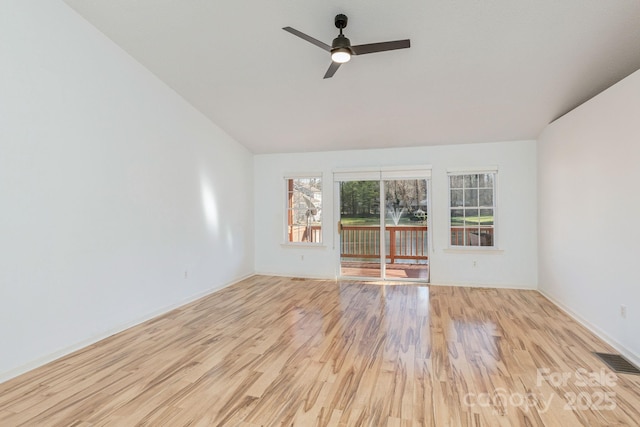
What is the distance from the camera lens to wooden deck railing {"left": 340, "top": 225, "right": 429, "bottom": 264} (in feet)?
20.1

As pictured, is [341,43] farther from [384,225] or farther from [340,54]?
[384,225]

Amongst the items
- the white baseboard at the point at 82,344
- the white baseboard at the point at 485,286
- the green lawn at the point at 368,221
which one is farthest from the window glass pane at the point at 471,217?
the white baseboard at the point at 82,344

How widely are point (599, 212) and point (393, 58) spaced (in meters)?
2.70

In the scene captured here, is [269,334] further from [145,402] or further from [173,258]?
[173,258]

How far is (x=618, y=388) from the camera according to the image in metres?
2.34

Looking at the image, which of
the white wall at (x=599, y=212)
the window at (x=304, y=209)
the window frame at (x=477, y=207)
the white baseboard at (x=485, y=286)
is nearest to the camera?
the white wall at (x=599, y=212)

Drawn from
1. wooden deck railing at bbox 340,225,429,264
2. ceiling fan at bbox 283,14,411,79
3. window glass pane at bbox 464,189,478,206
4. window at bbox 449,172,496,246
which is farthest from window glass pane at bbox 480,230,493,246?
ceiling fan at bbox 283,14,411,79

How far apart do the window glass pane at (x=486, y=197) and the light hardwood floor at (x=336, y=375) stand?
197cm

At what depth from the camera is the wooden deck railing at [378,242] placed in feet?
20.1

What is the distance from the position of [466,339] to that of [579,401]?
110cm

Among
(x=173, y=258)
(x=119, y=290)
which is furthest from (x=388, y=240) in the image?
(x=119, y=290)

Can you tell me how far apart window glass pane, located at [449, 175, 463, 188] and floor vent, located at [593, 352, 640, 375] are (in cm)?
326

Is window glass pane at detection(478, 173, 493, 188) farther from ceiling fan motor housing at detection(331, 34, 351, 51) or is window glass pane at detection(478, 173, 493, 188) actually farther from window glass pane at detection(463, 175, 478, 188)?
ceiling fan motor housing at detection(331, 34, 351, 51)

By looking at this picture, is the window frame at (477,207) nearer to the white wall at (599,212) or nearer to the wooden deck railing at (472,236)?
the wooden deck railing at (472,236)
